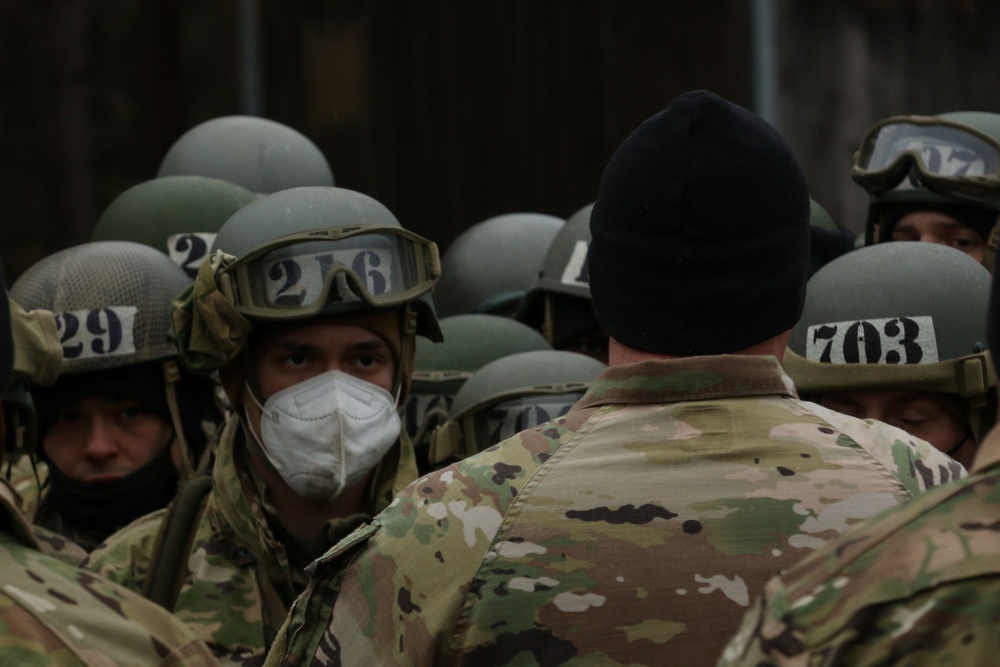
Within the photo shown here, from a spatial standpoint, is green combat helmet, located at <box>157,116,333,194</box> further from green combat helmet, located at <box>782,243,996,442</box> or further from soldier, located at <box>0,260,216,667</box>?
soldier, located at <box>0,260,216,667</box>

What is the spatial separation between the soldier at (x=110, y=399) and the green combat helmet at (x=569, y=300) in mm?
1444

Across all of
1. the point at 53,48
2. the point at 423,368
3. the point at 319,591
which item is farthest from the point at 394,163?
the point at 319,591

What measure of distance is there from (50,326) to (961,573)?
3.90m

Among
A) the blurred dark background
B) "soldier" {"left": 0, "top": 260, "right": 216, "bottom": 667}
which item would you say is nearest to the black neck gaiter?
"soldier" {"left": 0, "top": 260, "right": 216, "bottom": 667}

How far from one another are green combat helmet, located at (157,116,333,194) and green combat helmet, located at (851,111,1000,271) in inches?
89.8

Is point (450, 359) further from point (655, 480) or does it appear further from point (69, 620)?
point (69, 620)

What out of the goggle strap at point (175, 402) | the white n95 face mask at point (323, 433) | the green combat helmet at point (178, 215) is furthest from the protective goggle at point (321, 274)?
the green combat helmet at point (178, 215)

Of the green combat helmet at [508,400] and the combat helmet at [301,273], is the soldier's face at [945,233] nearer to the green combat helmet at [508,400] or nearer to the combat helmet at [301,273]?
the green combat helmet at [508,400]

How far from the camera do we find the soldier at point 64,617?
2.50 m

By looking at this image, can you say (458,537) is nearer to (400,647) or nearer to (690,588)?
(400,647)

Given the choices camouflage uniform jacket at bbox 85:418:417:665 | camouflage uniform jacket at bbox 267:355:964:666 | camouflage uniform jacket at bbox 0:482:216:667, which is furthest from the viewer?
camouflage uniform jacket at bbox 85:418:417:665

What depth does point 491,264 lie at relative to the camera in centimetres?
A: 747

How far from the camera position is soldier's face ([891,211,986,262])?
588 centimetres

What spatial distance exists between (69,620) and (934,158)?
410 centimetres
